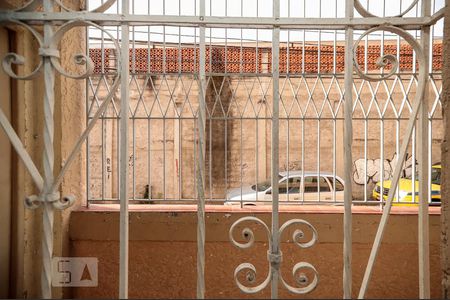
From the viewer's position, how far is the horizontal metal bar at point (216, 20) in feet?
4.90

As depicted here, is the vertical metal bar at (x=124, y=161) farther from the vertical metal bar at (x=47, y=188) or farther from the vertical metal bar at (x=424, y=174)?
the vertical metal bar at (x=424, y=174)

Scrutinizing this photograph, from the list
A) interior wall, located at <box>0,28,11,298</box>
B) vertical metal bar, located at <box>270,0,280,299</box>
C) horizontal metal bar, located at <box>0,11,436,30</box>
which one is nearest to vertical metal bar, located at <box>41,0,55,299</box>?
horizontal metal bar, located at <box>0,11,436,30</box>

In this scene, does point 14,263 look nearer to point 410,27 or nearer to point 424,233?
point 424,233

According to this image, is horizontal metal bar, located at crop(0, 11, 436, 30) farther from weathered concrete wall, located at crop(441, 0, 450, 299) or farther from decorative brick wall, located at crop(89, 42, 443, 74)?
decorative brick wall, located at crop(89, 42, 443, 74)

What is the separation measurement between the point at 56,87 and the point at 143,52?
5.24 meters

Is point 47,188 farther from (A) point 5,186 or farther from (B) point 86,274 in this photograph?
(B) point 86,274

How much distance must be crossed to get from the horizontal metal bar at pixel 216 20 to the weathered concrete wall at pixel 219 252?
5.38ft

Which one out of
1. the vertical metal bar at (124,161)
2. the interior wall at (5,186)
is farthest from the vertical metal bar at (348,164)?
the interior wall at (5,186)

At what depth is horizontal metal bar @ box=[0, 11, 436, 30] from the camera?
1492 millimetres

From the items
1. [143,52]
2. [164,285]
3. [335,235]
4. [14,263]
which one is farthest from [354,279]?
[143,52]

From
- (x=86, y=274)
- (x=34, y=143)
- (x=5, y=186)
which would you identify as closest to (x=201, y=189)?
(x=5, y=186)

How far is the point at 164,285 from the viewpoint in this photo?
295cm

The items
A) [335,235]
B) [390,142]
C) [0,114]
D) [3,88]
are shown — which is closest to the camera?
[0,114]

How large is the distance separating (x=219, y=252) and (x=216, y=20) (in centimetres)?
187
